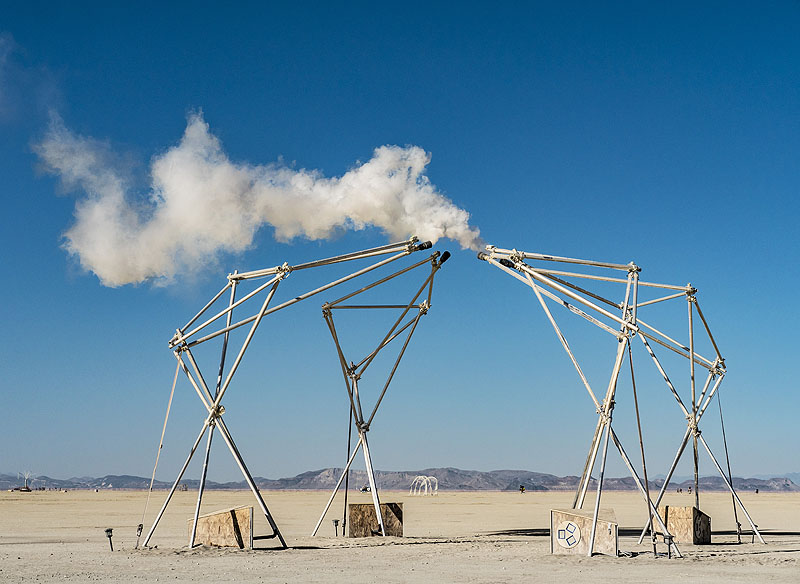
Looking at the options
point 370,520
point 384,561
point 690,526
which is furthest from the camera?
point 370,520

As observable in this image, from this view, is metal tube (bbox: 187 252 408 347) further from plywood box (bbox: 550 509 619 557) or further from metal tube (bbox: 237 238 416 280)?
plywood box (bbox: 550 509 619 557)

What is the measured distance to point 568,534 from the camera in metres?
22.3

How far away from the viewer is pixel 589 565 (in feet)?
66.1

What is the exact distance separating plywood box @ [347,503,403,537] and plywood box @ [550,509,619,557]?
253 inches

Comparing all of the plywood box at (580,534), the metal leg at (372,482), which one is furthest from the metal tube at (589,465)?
the metal leg at (372,482)

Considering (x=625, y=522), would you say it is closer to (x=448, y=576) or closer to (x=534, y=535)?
(x=534, y=535)

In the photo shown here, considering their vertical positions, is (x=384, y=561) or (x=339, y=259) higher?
(x=339, y=259)

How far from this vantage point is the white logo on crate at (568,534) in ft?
72.6

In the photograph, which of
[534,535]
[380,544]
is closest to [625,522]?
[534,535]

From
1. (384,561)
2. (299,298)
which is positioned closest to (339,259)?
(299,298)

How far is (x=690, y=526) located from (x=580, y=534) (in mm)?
6251

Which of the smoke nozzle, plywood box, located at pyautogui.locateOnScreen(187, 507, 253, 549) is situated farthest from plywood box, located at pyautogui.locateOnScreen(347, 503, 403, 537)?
the smoke nozzle

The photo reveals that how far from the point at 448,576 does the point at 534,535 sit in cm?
1360

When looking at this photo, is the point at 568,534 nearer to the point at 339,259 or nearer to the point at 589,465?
the point at 589,465
